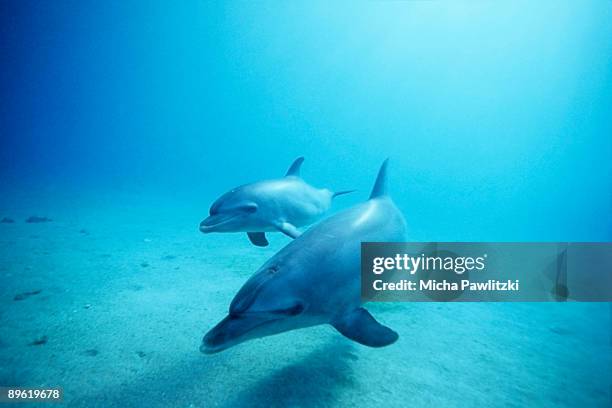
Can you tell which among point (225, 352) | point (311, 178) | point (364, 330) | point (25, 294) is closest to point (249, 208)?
point (225, 352)

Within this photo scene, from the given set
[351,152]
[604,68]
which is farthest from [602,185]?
[351,152]

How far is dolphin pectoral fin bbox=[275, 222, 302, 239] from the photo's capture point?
15.3ft

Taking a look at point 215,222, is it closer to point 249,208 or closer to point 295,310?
point 249,208

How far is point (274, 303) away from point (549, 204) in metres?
121

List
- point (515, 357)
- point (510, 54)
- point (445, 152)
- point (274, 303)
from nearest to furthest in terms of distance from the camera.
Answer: point (274, 303)
point (515, 357)
point (510, 54)
point (445, 152)

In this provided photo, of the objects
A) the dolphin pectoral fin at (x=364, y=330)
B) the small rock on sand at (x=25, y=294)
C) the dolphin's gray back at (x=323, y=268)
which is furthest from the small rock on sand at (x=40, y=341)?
the dolphin pectoral fin at (x=364, y=330)

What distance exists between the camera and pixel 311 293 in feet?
8.45

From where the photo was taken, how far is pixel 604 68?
44.5 m

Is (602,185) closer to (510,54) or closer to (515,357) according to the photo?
(510,54)

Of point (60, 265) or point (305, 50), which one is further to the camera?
point (305, 50)

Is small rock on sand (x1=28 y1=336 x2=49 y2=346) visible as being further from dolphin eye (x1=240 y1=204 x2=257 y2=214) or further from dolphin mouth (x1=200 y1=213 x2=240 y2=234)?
dolphin eye (x1=240 y1=204 x2=257 y2=214)

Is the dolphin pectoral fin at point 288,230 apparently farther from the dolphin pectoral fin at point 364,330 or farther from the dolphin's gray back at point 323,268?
the dolphin pectoral fin at point 364,330

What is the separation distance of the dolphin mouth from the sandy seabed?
137cm

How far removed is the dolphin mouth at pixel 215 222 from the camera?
4.07 meters
